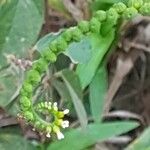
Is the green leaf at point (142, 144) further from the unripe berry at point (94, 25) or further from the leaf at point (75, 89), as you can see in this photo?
the unripe berry at point (94, 25)

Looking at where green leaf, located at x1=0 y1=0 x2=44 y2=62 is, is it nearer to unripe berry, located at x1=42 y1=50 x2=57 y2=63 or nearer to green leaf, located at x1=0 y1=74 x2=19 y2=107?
green leaf, located at x1=0 y1=74 x2=19 y2=107

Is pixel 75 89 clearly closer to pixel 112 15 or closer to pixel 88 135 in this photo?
pixel 88 135

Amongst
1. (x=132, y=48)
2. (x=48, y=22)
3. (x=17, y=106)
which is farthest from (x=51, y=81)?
(x=132, y=48)

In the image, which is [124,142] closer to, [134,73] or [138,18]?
[134,73]

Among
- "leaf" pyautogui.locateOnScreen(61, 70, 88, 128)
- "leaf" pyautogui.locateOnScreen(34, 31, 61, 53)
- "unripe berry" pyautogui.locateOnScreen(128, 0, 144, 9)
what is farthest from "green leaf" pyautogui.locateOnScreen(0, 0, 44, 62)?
"unripe berry" pyautogui.locateOnScreen(128, 0, 144, 9)

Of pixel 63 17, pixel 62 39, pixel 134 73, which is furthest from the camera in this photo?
pixel 134 73

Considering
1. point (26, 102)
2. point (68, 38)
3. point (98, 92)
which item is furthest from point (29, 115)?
point (98, 92)

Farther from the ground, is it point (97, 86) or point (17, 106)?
point (17, 106)
